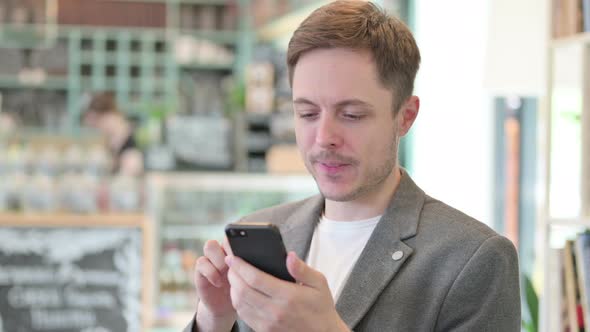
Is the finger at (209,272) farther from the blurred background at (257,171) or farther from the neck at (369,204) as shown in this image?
the blurred background at (257,171)

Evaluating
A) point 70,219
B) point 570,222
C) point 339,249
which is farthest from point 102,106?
point 339,249

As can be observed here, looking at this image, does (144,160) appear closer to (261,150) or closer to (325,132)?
(261,150)

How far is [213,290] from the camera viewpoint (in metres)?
1.56

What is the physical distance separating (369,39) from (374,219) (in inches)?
12.7

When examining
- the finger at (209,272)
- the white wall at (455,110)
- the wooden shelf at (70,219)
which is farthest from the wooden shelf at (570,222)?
the white wall at (455,110)

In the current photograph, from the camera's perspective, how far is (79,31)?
31.1 feet

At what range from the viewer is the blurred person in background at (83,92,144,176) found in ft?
20.1

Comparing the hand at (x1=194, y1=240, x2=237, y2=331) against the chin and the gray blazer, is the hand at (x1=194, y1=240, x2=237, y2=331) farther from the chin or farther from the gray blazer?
the chin

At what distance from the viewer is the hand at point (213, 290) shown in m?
1.50

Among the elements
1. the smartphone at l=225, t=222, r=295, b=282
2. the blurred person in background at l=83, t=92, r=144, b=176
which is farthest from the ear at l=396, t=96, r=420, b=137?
the blurred person in background at l=83, t=92, r=144, b=176

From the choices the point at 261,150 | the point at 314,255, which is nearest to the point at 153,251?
the point at 261,150

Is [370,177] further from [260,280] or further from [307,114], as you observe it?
[260,280]

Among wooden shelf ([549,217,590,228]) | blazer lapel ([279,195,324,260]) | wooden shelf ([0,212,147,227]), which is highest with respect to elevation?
blazer lapel ([279,195,324,260])

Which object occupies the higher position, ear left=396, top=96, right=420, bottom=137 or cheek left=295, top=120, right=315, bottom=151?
ear left=396, top=96, right=420, bottom=137
